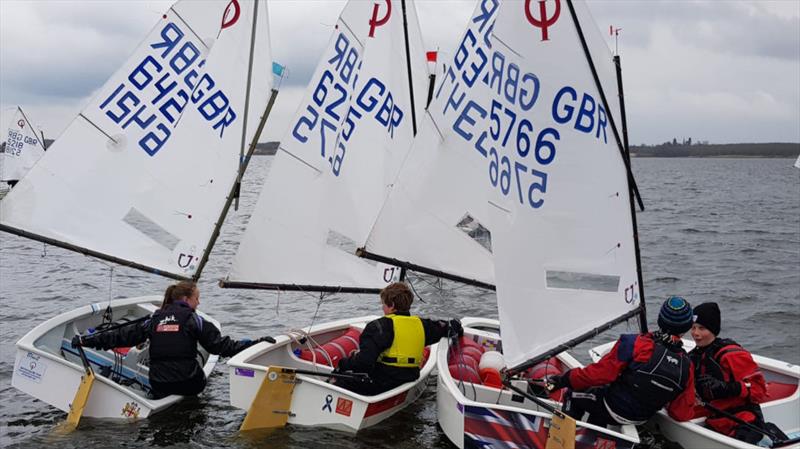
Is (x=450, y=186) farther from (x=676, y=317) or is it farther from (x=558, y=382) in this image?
(x=676, y=317)

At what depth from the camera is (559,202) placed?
6.59 metres

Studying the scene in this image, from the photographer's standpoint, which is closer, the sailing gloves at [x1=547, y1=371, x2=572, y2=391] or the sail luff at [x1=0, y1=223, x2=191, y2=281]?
the sailing gloves at [x1=547, y1=371, x2=572, y2=391]

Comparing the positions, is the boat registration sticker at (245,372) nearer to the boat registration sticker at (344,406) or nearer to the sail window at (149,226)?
the boat registration sticker at (344,406)

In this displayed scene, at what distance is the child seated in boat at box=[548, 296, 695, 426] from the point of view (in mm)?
5809

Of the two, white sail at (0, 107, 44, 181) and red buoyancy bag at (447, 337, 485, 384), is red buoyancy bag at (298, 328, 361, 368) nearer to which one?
red buoyancy bag at (447, 337, 485, 384)

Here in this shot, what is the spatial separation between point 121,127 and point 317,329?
3.31m

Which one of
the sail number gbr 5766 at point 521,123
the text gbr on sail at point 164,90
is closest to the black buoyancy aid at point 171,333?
the text gbr on sail at point 164,90

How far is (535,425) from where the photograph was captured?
6.03 m

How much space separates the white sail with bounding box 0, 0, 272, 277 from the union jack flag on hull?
4200mm

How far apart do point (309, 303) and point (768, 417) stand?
30.2ft

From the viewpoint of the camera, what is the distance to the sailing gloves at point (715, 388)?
611 cm

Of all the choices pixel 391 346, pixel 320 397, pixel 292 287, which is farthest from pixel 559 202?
pixel 292 287

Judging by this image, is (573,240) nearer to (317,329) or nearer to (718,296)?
(317,329)

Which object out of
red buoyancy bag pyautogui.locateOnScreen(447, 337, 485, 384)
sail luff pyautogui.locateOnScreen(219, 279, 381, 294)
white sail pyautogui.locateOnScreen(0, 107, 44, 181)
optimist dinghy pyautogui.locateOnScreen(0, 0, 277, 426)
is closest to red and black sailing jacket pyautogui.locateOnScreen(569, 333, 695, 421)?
red buoyancy bag pyautogui.locateOnScreen(447, 337, 485, 384)
